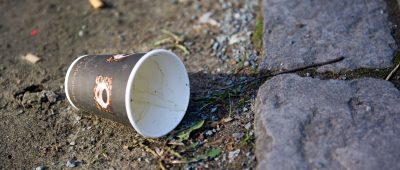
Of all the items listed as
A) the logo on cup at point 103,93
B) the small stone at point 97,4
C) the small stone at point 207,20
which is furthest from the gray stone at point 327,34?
the small stone at point 97,4

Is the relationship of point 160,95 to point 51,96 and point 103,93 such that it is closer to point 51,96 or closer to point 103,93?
point 103,93

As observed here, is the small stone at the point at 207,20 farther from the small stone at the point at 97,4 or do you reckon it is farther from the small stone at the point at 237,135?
the small stone at the point at 237,135

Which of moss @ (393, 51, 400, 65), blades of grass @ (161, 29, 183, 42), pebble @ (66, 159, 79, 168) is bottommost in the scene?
pebble @ (66, 159, 79, 168)

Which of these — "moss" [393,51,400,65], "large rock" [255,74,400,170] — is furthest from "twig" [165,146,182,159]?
"moss" [393,51,400,65]

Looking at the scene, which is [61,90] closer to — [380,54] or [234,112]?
[234,112]

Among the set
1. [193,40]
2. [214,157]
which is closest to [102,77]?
[214,157]

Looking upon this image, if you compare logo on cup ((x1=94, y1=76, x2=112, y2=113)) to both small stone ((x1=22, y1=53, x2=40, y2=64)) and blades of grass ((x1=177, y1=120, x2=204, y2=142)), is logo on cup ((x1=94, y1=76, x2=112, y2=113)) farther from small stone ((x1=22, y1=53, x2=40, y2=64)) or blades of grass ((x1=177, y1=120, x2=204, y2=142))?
small stone ((x1=22, y1=53, x2=40, y2=64))

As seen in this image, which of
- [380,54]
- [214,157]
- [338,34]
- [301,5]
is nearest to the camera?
[214,157]

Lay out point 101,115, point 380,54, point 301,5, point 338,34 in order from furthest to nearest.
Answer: point 301,5 → point 338,34 → point 380,54 → point 101,115
